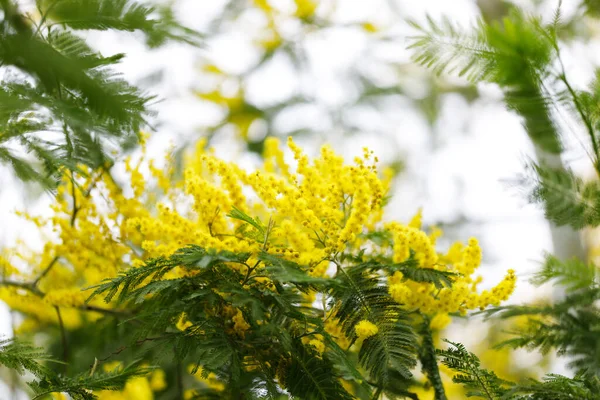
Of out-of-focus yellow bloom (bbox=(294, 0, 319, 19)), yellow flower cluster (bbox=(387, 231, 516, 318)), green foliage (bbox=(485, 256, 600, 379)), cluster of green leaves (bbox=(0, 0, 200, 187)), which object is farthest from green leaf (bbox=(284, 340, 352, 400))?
out-of-focus yellow bloom (bbox=(294, 0, 319, 19))

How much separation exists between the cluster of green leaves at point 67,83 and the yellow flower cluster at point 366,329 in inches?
24.2

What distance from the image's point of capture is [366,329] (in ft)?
3.74

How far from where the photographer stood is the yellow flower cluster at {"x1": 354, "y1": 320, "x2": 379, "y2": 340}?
1.14 m

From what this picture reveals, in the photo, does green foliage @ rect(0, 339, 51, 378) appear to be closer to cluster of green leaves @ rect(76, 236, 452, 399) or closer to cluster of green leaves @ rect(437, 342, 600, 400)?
cluster of green leaves @ rect(76, 236, 452, 399)

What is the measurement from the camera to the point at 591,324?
1379mm

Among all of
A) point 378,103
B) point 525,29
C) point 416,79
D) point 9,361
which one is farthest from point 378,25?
point 9,361

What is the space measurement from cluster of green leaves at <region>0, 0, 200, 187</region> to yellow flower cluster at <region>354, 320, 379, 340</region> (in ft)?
2.01

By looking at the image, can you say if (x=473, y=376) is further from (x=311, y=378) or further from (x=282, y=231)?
(x=282, y=231)

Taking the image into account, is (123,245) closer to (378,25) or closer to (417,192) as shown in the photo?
(417,192)

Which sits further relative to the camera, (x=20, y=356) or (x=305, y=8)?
(x=305, y=8)

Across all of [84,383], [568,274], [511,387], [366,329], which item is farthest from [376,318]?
[84,383]

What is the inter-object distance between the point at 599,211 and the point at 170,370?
159cm

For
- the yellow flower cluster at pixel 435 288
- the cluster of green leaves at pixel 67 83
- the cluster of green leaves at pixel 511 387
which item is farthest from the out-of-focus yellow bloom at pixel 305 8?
the cluster of green leaves at pixel 511 387

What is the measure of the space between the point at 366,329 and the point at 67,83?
2.37ft
